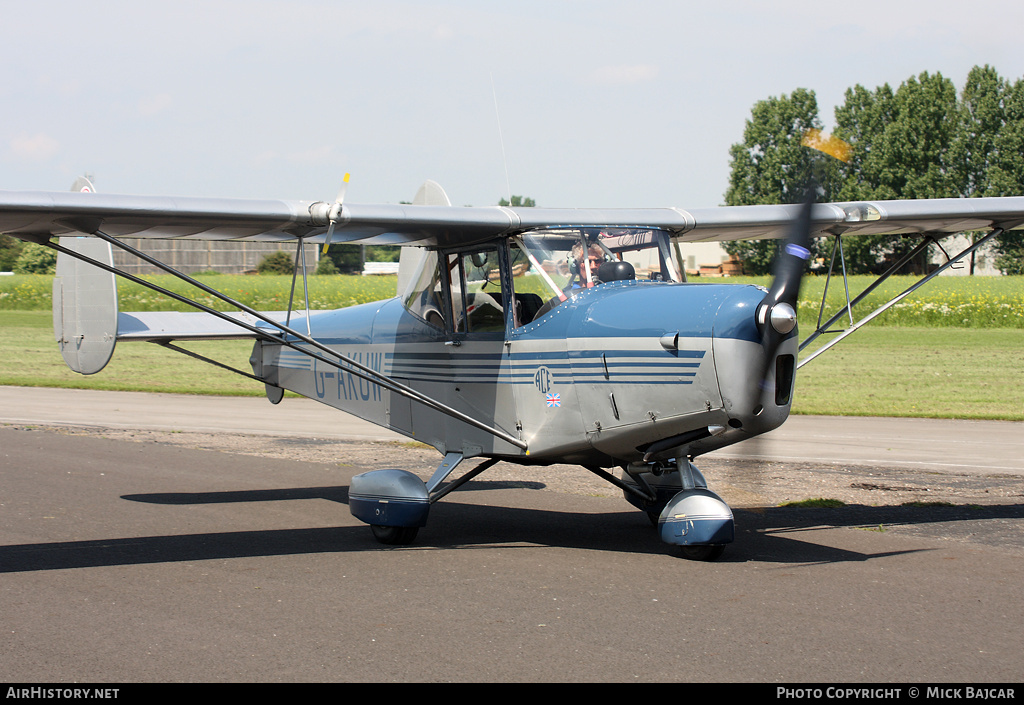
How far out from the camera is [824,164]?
20.7 feet

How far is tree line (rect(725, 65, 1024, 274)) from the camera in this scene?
59.9 meters

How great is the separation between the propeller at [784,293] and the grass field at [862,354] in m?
12.3

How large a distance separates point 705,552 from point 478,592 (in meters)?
1.76

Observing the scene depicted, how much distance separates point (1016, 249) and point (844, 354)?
35.9 meters

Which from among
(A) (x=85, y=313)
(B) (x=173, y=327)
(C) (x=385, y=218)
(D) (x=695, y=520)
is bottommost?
(D) (x=695, y=520)

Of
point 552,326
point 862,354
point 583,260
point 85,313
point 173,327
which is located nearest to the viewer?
point 552,326

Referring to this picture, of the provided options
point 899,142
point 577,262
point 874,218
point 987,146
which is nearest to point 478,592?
point 577,262

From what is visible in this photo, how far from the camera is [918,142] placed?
62500mm

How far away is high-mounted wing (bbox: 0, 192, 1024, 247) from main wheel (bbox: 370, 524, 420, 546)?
243cm

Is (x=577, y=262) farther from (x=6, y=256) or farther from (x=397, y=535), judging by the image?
(x=6, y=256)

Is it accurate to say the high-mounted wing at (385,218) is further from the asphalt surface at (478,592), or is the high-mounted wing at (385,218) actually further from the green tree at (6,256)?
the green tree at (6,256)

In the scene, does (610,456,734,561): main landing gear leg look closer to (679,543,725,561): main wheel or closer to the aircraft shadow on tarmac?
(679,543,725,561): main wheel

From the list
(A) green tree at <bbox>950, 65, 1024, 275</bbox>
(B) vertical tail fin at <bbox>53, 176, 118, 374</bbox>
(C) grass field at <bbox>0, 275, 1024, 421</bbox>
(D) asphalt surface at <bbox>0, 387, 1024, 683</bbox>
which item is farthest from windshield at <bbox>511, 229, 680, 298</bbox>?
(A) green tree at <bbox>950, 65, 1024, 275</bbox>
